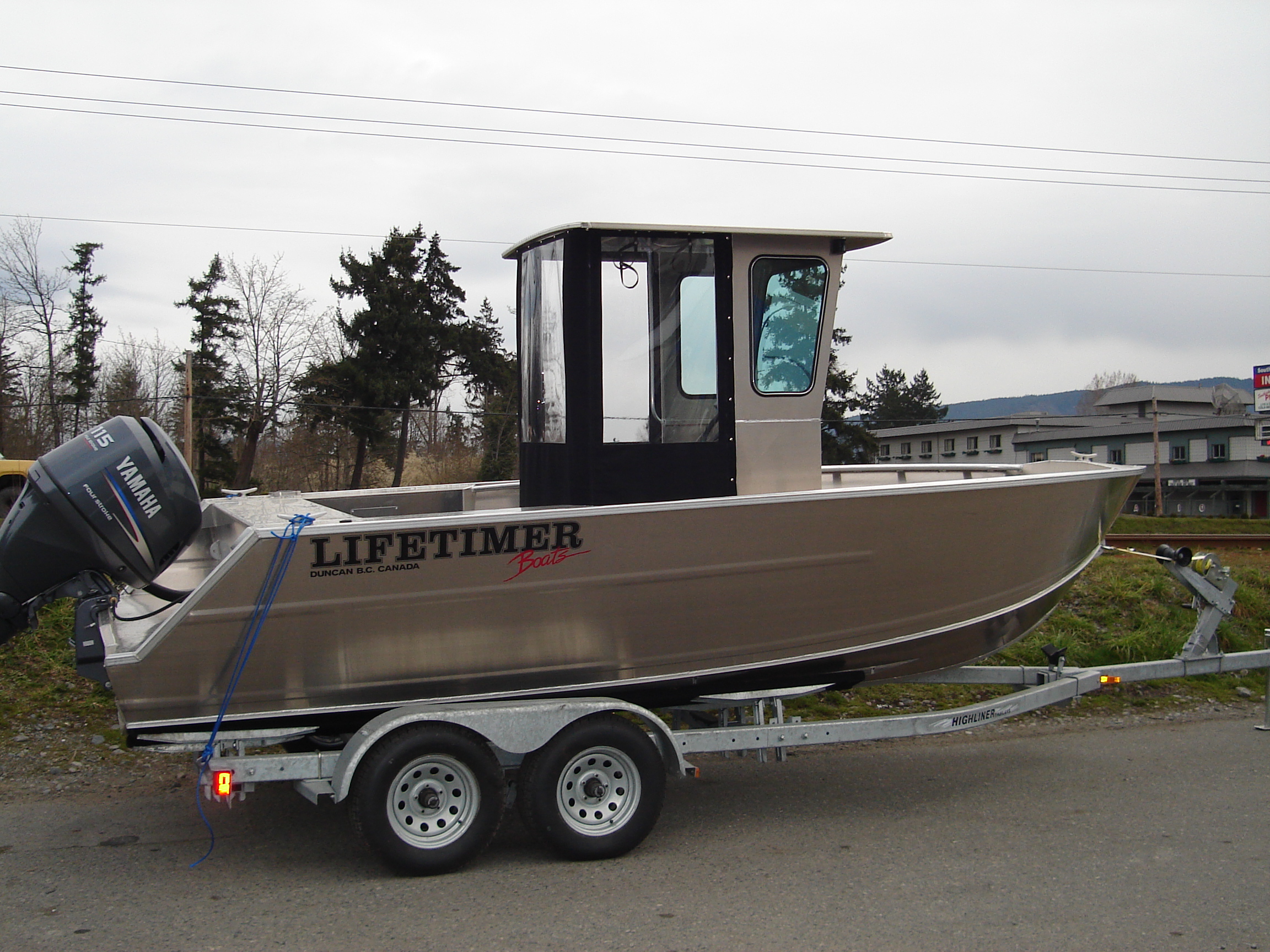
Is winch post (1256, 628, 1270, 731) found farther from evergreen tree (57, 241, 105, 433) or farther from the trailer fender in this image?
evergreen tree (57, 241, 105, 433)

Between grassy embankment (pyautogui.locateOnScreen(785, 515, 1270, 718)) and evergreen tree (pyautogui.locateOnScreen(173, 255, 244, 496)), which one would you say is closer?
grassy embankment (pyautogui.locateOnScreen(785, 515, 1270, 718))

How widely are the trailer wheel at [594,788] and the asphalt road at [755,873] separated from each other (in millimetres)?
134

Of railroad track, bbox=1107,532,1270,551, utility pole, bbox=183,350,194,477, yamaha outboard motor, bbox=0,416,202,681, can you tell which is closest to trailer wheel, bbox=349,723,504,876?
yamaha outboard motor, bbox=0,416,202,681

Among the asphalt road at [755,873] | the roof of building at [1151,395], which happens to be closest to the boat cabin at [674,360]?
the asphalt road at [755,873]

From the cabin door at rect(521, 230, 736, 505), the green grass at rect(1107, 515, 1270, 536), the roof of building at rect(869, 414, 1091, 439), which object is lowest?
the green grass at rect(1107, 515, 1270, 536)

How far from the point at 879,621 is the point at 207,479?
25.1 meters

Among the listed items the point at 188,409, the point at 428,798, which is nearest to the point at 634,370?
the point at 428,798

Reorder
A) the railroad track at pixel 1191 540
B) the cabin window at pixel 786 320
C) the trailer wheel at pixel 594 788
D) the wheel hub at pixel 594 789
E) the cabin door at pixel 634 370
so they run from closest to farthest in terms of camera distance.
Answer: the trailer wheel at pixel 594 788 → the wheel hub at pixel 594 789 → the cabin door at pixel 634 370 → the cabin window at pixel 786 320 → the railroad track at pixel 1191 540

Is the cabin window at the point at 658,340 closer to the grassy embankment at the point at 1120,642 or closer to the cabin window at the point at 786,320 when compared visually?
the cabin window at the point at 786,320

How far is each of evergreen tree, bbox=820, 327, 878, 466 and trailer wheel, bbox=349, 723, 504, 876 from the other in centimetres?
2796

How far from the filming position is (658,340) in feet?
16.4

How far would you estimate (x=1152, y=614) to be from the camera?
8414mm

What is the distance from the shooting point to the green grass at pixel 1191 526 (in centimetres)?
2824

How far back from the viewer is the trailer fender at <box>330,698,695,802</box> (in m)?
4.15
